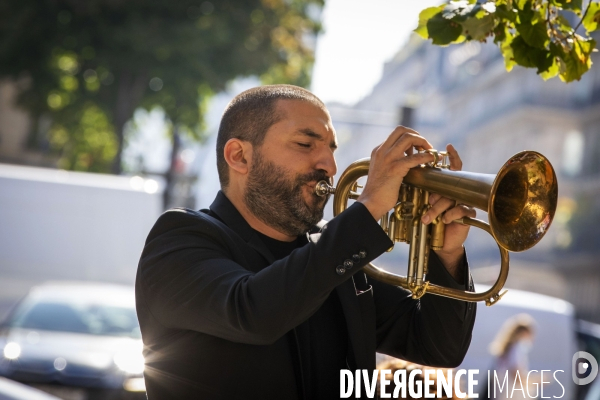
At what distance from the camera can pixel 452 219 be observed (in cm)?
279

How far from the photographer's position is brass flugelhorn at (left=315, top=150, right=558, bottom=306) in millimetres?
2676

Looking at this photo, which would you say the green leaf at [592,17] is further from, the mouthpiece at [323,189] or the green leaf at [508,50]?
the mouthpiece at [323,189]

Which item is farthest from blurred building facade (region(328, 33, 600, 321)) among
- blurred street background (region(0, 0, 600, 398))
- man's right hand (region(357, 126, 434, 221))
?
man's right hand (region(357, 126, 434, 221))

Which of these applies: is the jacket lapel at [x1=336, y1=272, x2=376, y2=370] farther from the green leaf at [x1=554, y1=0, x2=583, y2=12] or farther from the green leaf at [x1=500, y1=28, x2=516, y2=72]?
the green leaf at [x1=554, y1=0, x2=583, y2=12]

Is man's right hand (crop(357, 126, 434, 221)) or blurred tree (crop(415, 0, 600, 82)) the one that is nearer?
man's right hand (crop(357, 126, 434, 221))

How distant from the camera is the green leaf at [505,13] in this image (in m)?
2.75

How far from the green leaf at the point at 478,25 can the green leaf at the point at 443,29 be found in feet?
0.09

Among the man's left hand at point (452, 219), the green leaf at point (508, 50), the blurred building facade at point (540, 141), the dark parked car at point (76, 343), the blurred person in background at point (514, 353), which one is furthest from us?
the blurred building facade at point (540, 141)

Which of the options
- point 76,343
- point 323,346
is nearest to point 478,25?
point 323,346

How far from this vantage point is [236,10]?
1877cm

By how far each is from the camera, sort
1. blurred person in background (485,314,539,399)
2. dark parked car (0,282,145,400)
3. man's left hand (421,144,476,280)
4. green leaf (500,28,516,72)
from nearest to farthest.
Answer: man's left hand (421,144,476,280), green leaf (500,28,516,72), dark parked car (0,282,145,400), blurred person in background (485,314,539,399)

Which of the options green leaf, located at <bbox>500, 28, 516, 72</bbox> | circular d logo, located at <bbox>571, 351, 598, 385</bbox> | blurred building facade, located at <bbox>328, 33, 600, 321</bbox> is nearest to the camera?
green leaf, located at <bbox>500, 28, 516, 72</bbox>

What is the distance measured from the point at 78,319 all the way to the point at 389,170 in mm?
7622

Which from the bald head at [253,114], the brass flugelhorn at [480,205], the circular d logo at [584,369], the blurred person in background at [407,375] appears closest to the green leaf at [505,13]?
the brass flugelhorn at [480,205]
